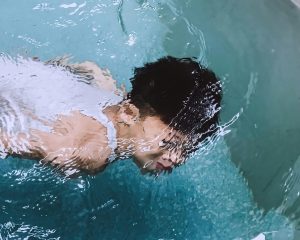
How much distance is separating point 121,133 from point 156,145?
8cm

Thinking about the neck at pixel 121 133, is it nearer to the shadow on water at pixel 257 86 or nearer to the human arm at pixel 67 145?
the human arm at pixel 67 145

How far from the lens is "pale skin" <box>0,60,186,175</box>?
0.98m

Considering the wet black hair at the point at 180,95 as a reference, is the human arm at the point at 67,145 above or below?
below

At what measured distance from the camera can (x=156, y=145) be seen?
1.02 meters

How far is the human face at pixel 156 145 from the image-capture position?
40.2 inches

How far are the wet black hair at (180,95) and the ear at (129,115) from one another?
1 centimetres

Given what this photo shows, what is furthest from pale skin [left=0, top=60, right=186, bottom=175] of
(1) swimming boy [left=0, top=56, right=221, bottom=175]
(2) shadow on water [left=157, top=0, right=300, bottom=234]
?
(2) shadow on water [left=157, top=0, right=300, bottom=234]

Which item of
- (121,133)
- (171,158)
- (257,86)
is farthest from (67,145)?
(257,86)

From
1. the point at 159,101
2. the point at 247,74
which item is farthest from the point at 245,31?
the point at 159,101

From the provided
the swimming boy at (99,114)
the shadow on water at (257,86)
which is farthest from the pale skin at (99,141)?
the shadow on water at (257,86)

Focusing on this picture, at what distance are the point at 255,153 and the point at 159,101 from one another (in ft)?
0.89

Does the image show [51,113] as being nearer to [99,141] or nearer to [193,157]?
[99,141]

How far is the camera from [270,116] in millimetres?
1135

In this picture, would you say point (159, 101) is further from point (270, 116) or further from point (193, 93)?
point (270, 116)
